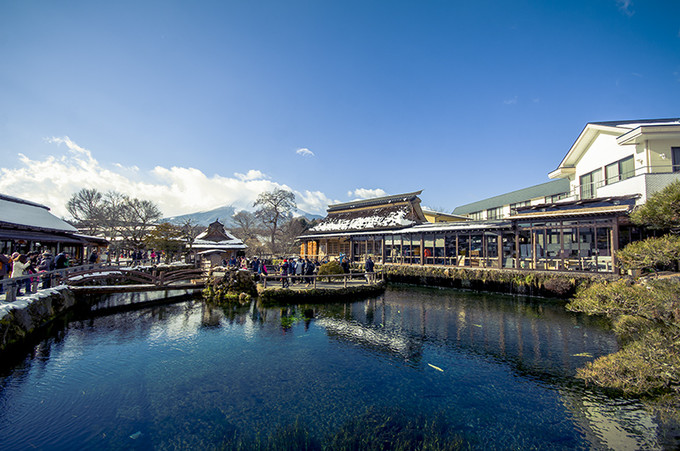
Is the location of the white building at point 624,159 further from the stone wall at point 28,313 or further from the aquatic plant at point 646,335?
the stone wall at point 28,313

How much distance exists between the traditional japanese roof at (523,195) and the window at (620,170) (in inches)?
702

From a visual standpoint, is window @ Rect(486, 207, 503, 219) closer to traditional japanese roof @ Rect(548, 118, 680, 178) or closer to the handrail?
traditional japanese roof @ Rect(548, 118, 680, 178)

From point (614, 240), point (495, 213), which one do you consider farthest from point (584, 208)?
point (495, 213)

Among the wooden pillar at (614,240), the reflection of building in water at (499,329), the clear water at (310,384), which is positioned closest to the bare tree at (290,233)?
the reflection of building in water at (499,329)

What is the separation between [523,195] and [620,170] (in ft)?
81.8

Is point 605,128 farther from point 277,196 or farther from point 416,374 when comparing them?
point 277,196

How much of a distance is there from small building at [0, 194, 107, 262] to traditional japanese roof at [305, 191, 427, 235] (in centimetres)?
2192

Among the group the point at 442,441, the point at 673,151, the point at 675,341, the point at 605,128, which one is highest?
the point at 605,128

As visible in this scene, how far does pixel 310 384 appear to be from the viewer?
772 centimetres

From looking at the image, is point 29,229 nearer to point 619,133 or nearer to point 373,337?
point 373,337

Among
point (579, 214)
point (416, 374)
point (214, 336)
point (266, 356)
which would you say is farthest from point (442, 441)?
point (579, 214)

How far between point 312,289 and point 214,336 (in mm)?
6850

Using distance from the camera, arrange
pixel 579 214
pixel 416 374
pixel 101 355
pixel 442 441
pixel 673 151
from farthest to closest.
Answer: pixel 579 214
pixel 673 151
pixel 101 355
pixel 416 374
pixel 442 441

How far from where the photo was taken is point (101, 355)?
9.55 metres
